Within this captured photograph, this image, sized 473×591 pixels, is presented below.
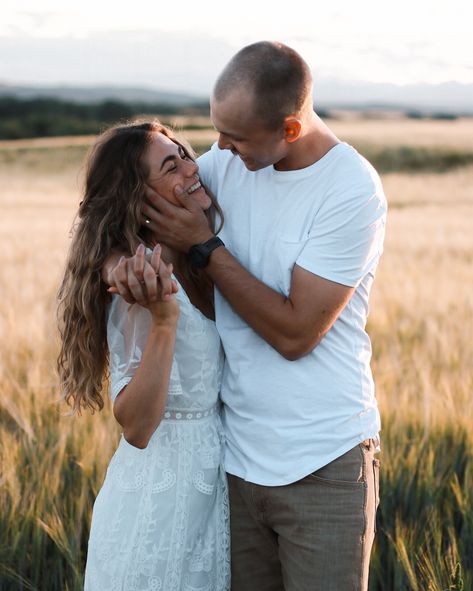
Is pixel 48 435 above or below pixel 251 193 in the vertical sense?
below

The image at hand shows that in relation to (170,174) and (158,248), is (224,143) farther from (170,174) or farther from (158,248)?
(158,248)

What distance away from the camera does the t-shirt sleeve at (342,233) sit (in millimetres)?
2350

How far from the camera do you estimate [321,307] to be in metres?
2.36

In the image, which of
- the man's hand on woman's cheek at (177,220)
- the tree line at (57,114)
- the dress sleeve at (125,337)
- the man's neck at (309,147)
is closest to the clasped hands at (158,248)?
the man's hand on woman's cheek at (177,220)

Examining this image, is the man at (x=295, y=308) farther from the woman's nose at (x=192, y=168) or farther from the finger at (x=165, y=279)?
the finger at (x=165, y=279)

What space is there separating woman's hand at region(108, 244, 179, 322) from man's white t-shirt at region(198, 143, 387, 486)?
1.19ft

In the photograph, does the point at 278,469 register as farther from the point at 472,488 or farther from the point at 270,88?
the point at 472,488

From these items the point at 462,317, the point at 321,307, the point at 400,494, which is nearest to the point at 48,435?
the point at 400,494

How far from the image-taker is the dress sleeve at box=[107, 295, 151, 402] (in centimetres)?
244

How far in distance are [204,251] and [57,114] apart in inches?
2394

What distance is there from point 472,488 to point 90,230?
80.2 inches

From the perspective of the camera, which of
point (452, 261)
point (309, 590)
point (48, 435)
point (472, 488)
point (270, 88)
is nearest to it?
point (270, 88)

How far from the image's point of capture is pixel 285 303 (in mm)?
2377

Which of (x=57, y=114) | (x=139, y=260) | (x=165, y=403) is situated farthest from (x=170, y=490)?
(x=57, y=114)
